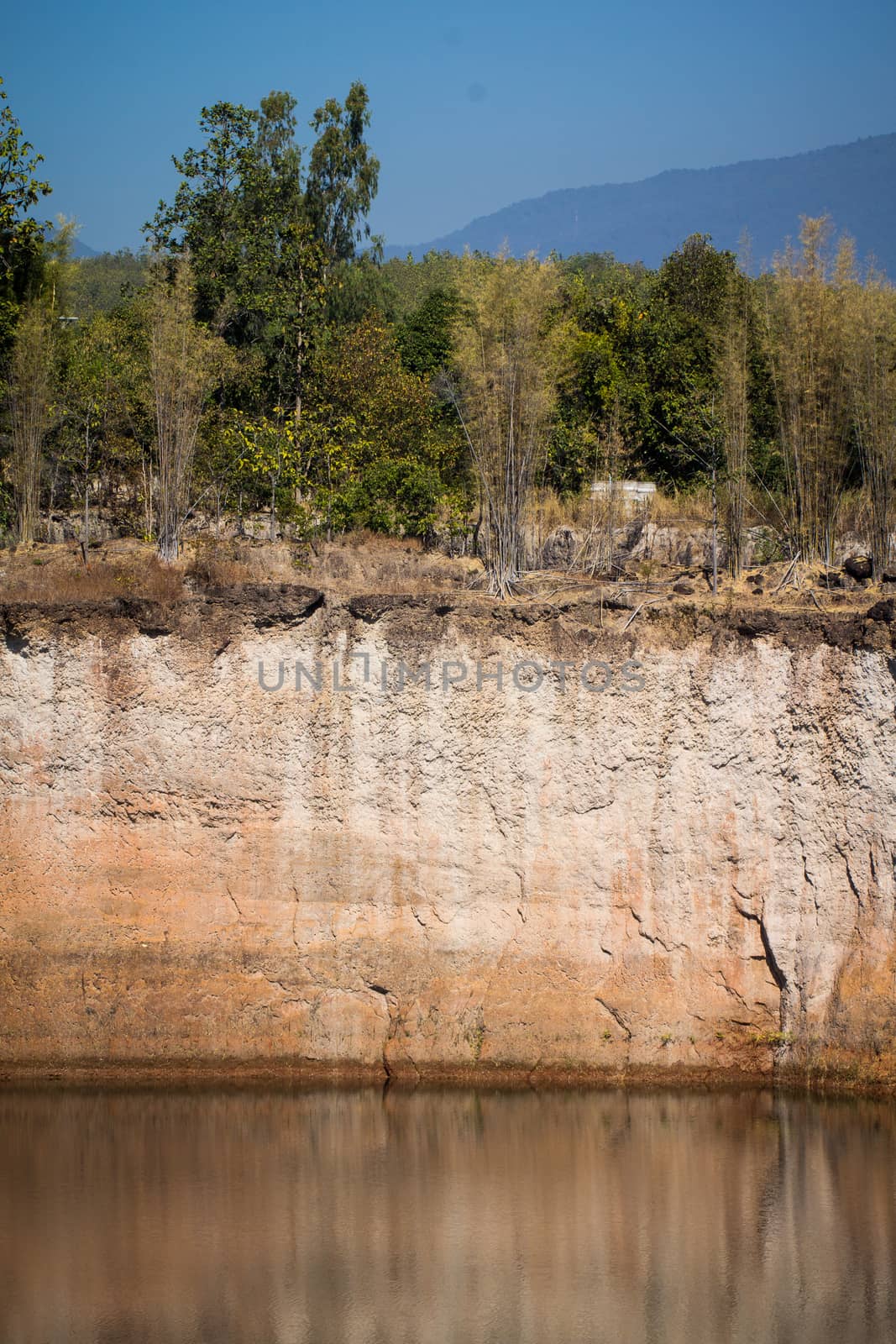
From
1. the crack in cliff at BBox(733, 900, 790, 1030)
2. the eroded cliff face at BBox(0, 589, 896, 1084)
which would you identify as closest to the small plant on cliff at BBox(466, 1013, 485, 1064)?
the eroded cliff face at BBox(0, 589, 896, 1084)

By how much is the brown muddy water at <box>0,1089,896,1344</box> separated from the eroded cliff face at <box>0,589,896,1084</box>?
2.11ft

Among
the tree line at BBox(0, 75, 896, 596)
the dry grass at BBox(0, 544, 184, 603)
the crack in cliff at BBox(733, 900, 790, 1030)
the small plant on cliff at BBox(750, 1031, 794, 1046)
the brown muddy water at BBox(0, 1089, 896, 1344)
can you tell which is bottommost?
the brown muddy water at BBox(0, 1089, 896, 1344)

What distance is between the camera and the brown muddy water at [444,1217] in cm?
838

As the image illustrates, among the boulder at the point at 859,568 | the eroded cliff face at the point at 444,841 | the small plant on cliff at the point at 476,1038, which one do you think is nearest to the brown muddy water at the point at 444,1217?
the small plant on cliff at the point at 476,1038

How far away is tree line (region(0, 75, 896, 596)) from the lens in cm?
1521

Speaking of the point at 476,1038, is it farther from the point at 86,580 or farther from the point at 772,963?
the point at 86,580

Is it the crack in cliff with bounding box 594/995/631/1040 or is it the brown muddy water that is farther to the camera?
the crack in cliff with bounding box 594/995/631/1040

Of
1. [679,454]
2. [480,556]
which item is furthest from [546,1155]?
[679,454]

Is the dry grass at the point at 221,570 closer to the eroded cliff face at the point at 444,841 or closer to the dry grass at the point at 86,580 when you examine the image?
the dry grass at the point at 86,580

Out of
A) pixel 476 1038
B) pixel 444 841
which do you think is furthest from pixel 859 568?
pixel 476 1038

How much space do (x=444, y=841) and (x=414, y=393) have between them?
1052 cm

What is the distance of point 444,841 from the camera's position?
505 inches

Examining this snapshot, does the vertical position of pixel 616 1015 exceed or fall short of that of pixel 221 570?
it falls short

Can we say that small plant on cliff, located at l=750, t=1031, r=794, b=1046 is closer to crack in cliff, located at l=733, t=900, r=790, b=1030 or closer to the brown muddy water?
crack in cliff, located at l=733, t=900, r=790, b=1030
